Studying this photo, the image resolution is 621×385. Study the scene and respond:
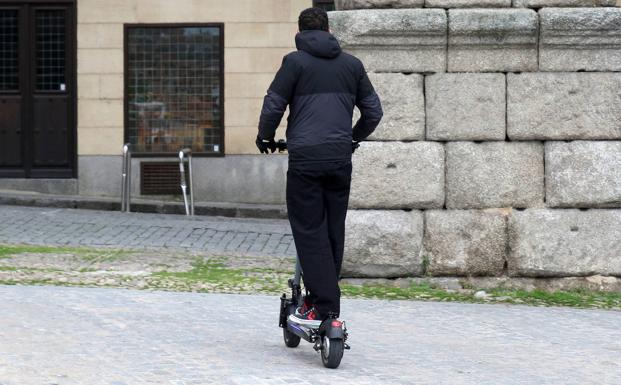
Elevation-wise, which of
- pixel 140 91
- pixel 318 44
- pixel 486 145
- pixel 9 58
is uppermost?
pixel 9 58

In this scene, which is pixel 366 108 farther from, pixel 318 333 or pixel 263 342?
pixel 263 342

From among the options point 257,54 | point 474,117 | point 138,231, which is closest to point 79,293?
point 474,117

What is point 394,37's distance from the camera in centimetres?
1027

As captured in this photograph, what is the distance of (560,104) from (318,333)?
12.6 feet

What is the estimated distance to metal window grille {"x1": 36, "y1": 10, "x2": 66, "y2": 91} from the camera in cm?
2016

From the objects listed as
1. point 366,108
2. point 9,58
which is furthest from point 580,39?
point 9,58

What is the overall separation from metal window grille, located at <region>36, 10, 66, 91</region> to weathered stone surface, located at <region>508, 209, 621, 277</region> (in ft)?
37.1

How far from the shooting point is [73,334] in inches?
308

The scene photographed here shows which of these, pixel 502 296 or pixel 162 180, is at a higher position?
pixel 162 180

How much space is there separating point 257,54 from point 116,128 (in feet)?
7.38

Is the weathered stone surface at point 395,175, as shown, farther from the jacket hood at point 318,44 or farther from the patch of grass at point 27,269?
the jacket hood at point 318,44

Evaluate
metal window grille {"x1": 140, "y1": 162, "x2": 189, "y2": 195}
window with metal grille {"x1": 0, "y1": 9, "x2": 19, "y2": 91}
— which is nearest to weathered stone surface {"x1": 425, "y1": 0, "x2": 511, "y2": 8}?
metal window grille {"x1": 140, "y1": 162, "x2": 189, "y2": 195}

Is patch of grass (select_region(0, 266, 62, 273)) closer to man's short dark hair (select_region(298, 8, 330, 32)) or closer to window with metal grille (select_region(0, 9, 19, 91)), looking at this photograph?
man's short dark hair (select_region(298, 8, 330, 32))

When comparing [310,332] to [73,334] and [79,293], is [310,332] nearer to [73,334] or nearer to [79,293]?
[73,334]
